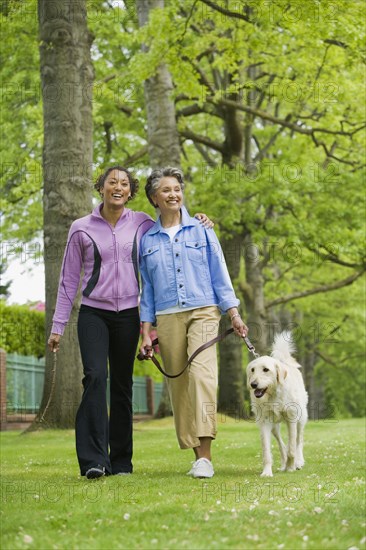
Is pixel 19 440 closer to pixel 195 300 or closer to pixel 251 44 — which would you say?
pixel 195 300

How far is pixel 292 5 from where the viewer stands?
564 inches

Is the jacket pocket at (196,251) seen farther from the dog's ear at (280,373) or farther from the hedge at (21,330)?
the hedge at (21,330)

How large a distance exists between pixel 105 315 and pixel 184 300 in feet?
2.24

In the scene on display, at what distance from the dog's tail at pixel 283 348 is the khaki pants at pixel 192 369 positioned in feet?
3.57

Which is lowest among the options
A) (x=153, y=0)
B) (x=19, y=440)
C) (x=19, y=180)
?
(x=19, y=440)

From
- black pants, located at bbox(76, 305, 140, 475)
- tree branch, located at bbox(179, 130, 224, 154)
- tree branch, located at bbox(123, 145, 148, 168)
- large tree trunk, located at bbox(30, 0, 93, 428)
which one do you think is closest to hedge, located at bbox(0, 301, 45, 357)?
tree branch, located at bbox(123, 145, 148, 168)

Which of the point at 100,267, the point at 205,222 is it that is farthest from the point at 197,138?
the point at 100,267

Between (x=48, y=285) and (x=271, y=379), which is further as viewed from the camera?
(x=48, y=285)

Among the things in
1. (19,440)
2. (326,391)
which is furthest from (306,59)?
(326,391)

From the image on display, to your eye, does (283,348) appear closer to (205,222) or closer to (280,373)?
(280,373)

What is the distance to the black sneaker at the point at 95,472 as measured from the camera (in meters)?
7.04

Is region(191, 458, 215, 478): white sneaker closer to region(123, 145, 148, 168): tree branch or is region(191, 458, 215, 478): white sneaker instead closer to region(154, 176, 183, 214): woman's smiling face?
region(154, 176, 183, 214): woman's smiling face

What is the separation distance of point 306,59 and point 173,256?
1432 cm

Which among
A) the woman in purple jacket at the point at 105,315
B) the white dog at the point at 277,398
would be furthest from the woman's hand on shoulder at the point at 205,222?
the white dog at the point at 277,398
